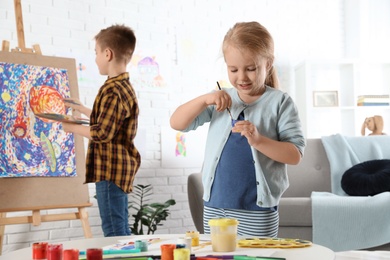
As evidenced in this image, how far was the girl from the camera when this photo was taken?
1.60m

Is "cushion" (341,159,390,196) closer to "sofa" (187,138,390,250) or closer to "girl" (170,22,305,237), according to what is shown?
"sofa" (187,138,390,250)

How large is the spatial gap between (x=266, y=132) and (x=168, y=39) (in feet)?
9.16

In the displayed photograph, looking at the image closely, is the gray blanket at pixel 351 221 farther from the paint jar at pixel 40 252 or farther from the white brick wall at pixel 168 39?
the paint jar at pixel 40 252

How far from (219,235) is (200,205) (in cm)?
230

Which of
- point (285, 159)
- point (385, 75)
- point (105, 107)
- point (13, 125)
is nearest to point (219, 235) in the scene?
point (285, 159)

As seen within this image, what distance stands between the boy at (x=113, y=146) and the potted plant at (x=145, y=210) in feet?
4.46

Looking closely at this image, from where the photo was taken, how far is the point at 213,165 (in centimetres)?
171

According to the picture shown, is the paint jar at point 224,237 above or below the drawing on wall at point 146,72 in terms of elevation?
below

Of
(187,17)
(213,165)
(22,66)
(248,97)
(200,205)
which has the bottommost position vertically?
(200,205)

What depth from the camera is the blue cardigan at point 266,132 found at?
164cm

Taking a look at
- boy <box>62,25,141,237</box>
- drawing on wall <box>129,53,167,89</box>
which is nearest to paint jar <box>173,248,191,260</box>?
boy <box>62,25,141,237</box>

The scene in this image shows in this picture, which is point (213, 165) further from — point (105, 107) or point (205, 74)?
point (205, 74)

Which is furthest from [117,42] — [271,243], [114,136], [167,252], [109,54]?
[167,252]

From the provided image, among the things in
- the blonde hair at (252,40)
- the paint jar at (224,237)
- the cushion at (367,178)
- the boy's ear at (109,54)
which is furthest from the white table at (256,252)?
the cushion at (367,178)
